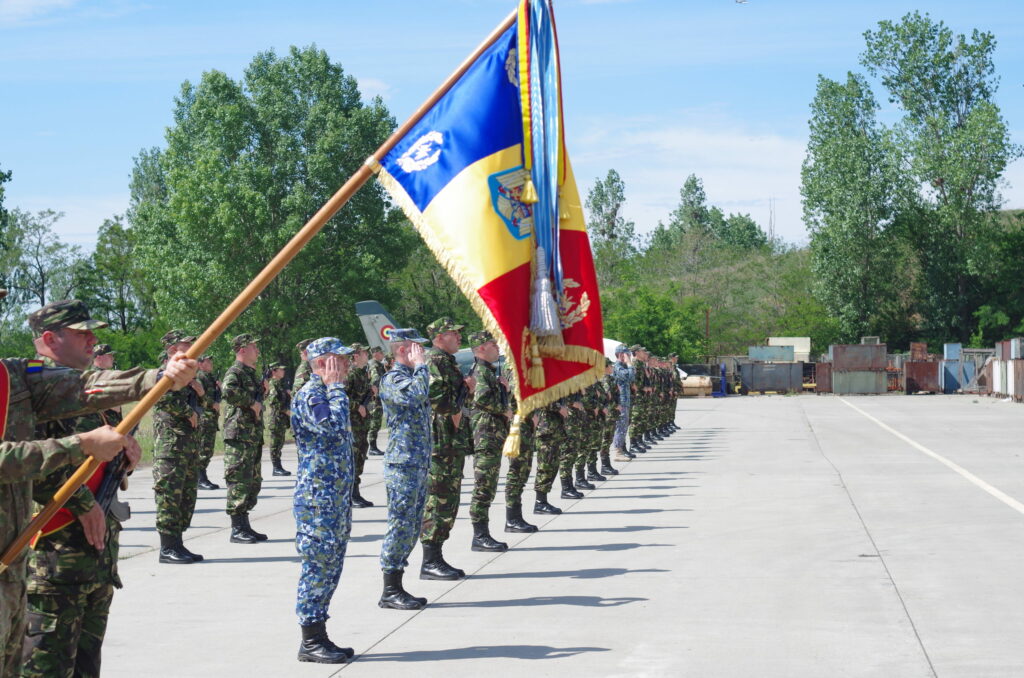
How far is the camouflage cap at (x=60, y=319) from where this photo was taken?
15.8ft

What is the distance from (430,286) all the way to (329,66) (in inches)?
615

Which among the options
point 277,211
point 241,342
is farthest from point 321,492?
point 277,211

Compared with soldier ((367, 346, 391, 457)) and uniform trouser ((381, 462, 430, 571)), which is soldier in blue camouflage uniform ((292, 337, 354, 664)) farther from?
soldier ((367, 346, 391, 457))

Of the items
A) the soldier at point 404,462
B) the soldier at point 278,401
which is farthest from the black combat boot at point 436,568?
the soldier at point 278,401

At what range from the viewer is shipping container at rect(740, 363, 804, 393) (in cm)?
6456

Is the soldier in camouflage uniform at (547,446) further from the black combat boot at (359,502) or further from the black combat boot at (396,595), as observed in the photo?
the black combat boot at (396,595)

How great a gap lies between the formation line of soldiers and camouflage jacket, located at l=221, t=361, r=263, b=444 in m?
1.33

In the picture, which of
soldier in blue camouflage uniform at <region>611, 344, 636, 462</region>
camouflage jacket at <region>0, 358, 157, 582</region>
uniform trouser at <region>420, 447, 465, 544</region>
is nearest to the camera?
camouflage jacket at <region>0, 358, 157, 582</region>

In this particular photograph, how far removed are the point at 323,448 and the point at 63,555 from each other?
2241 mm

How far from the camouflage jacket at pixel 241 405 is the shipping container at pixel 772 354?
5740 cm

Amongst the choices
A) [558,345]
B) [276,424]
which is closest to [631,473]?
[276,424]

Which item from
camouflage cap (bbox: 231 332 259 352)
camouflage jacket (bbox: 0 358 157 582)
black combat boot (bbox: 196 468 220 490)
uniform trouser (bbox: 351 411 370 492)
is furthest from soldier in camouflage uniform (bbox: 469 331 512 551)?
black combat boot (bbox: 196 468 220 490)

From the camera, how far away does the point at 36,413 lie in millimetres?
4480

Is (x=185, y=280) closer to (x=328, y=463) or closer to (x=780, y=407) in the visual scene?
(x=780, y=407)
